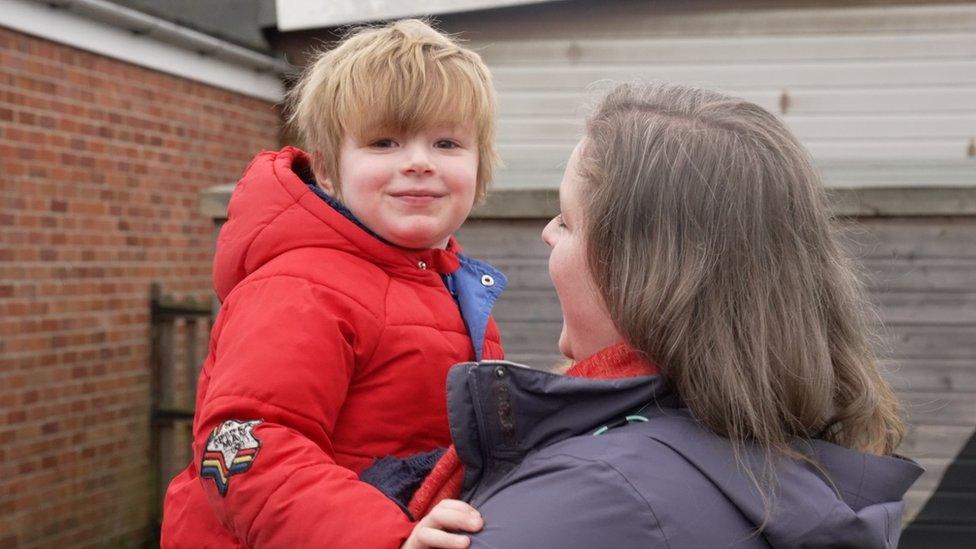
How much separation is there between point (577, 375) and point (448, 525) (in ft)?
0.94

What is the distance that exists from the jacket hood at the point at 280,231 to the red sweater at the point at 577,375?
58 cm

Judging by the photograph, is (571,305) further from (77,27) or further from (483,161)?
(77,27)

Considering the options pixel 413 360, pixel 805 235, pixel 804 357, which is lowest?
Result: pixel 413 360

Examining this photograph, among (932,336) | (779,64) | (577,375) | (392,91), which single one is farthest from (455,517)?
(779,64)

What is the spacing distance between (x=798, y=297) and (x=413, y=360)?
82 centimetres

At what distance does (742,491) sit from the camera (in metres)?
1.41

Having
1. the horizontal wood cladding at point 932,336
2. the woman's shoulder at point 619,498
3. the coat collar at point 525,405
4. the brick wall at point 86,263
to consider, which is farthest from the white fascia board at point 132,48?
the woman's shoulder at point 619,498

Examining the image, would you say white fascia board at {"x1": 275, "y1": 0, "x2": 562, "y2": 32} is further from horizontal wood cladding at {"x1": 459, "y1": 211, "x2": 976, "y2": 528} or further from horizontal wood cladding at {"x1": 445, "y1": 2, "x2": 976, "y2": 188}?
horizontal wood cladding at {"x1": 459, "y1": 211, "x2": 976, "y2": 528}

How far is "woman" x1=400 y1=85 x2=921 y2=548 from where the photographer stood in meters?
1.40

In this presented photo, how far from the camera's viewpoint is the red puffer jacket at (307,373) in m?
1.76

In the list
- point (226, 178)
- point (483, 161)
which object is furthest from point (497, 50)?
point (483, 161)

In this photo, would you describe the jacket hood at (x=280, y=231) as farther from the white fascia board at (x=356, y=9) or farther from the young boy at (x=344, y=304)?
the white fascia board at (x=356, y=9)

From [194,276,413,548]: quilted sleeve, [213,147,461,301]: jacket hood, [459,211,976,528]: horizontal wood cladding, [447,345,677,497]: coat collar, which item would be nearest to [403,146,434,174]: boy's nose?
[213,147,461,301]: jacket hood

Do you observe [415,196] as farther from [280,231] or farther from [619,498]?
[619,498]
